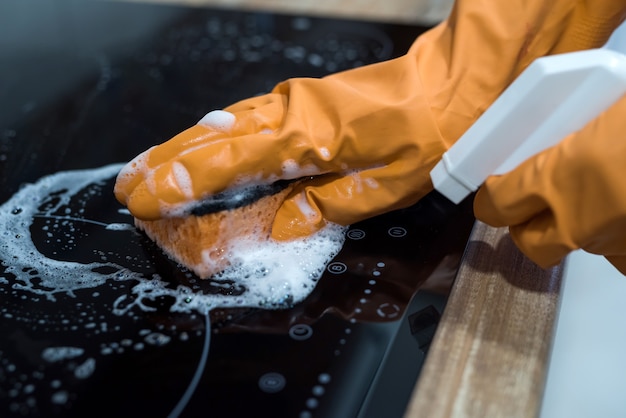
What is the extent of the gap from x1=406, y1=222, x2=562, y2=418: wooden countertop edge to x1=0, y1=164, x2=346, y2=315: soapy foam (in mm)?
142

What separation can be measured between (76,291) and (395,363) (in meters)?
0.31

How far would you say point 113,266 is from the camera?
0.65 meters

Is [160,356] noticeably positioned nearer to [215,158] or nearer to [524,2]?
[215,158]

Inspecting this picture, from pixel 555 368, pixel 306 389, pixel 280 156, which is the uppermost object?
pixel 280 156

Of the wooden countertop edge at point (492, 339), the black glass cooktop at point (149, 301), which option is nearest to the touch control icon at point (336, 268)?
the black glass cooktop at point (149, 301)

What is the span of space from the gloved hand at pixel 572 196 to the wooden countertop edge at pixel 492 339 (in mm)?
63

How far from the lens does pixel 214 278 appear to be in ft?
2.05

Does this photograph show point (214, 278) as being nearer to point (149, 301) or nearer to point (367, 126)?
point (149, 301)

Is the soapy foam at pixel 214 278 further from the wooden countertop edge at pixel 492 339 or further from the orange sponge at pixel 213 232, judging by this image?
the wooden countertop edge at pixel 492 339

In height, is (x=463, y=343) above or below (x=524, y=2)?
below

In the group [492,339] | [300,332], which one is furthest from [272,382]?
[492,339]

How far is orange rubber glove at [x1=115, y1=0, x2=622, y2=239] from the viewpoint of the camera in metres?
0.59

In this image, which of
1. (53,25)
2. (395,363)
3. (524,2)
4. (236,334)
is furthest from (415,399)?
(53,25)

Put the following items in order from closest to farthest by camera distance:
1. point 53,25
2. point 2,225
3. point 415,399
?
point 415,399
point 2,225
point 53,25
